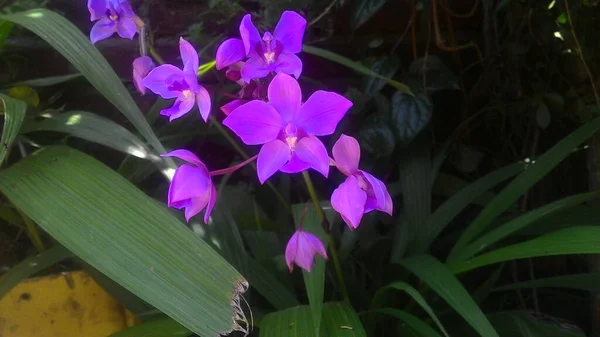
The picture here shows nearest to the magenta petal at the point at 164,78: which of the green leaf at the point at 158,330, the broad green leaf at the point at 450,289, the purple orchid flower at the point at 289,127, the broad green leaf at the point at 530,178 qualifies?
the purple orchid flower at the point at 289,127

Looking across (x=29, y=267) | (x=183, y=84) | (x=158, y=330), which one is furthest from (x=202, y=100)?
(x=29, y=267)

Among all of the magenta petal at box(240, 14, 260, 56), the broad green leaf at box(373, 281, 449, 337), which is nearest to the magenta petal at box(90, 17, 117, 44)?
the magenta petal at box(240, 14, 260, 56)

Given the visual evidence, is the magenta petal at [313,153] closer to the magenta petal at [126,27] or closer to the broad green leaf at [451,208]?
the magenta petal at [126,27]

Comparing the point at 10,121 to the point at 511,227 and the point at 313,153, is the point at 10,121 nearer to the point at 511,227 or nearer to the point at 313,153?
the point at 313,153

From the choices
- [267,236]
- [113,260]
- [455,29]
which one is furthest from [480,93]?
[113,260]

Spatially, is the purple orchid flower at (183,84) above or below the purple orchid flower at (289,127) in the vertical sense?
below
